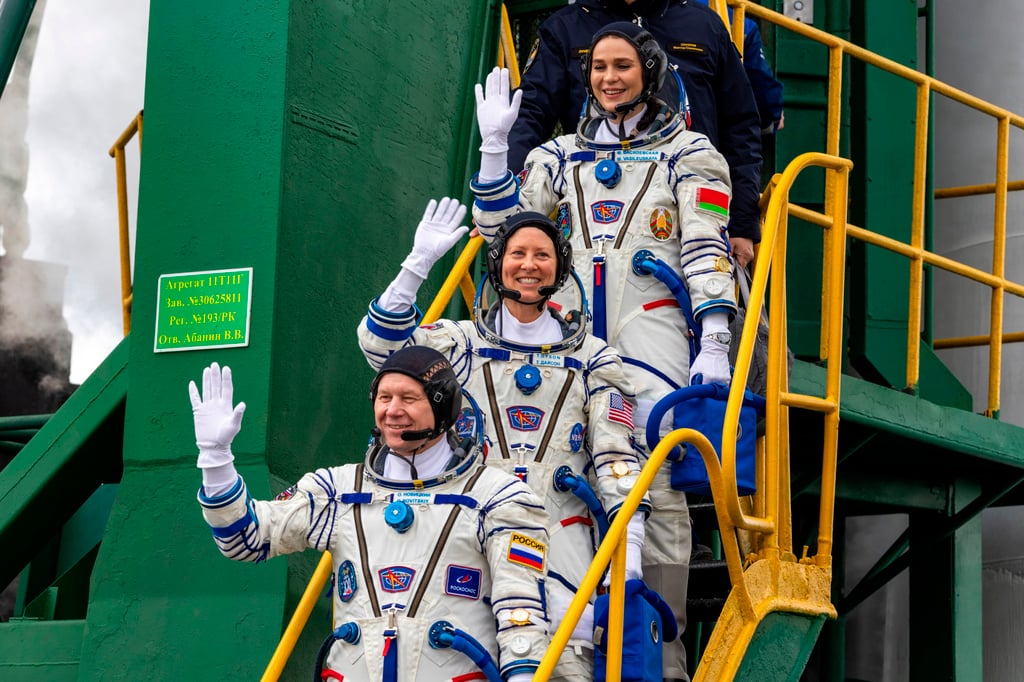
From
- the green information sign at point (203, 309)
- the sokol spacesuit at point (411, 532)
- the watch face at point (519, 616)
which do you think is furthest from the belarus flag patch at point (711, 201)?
the green information sign at point (203, 309)

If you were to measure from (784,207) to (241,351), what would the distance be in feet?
7.54

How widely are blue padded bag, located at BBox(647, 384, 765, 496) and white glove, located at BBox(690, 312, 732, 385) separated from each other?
0.17ft

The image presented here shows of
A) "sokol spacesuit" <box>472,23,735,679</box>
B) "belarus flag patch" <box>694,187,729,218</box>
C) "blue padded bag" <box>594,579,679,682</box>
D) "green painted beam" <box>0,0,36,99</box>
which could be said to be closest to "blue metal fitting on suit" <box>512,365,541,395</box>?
"sokol spacesuit" <box>472,23,735,679</box>

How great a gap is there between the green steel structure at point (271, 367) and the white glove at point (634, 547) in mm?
686

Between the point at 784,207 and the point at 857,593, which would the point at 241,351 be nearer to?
the point at 784,207

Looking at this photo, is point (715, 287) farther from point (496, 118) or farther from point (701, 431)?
point (496, 118)

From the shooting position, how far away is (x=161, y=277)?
621 centimetres

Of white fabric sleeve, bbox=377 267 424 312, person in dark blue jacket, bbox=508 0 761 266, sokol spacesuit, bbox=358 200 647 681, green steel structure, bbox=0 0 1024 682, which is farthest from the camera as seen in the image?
green steel structure, bbox=0 0 1024 682

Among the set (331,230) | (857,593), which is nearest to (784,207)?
(331,230)

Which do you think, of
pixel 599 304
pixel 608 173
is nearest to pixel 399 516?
pixel 599 304

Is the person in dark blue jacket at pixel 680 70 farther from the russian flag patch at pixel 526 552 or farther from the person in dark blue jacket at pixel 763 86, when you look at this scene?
the russian flag patch at pixel 526 552

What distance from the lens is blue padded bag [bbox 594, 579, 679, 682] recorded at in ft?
13.1

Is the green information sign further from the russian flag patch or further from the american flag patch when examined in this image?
the russian flag patch

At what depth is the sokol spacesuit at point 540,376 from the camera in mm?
4402
